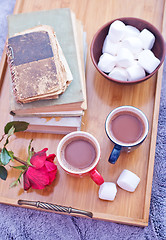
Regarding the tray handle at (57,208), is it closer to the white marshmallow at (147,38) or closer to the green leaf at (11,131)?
the green leaf at (11,131)

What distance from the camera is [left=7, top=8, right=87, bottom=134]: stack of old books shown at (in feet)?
2.14

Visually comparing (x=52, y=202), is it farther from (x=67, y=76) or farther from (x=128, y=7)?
(x=128, y=7)

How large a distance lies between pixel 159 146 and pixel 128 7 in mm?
484

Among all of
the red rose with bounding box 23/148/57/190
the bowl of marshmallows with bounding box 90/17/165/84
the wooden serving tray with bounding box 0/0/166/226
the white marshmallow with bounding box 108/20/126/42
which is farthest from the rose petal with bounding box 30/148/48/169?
the white marshmallow with bounding box 108/20/126/42

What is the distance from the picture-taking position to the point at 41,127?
70 centimetres

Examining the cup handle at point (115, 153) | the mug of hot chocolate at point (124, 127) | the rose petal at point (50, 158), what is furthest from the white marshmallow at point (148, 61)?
the rose petal at point (50, 158)

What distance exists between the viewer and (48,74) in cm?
65

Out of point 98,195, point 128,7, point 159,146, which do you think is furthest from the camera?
point 159,146

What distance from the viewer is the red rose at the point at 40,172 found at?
1.91 ft

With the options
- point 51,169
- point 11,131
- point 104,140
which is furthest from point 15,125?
point 104,140

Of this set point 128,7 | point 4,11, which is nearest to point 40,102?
point 128,7

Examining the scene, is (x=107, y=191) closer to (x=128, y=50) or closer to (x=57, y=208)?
(x=57, y=208)

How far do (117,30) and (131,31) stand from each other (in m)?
0.05

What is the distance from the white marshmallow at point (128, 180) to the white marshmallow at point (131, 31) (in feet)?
1.21
